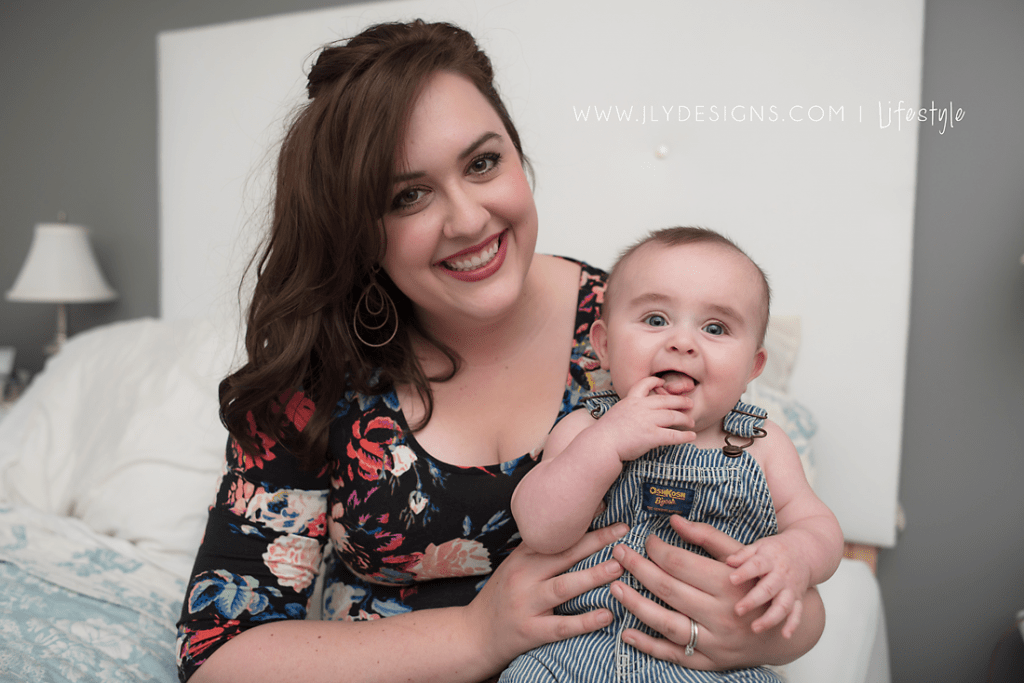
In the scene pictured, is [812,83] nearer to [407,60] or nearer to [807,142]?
[807,142]

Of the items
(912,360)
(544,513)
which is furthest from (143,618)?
(912,360)

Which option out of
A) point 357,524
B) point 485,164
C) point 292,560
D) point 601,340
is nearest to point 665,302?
point 601,340

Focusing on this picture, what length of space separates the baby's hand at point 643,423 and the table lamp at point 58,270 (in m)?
2.72

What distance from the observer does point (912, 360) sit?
5.83 ft

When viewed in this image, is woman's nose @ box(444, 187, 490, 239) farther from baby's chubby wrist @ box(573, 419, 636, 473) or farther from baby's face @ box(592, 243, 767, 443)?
baby's chubby wrist @ box(573, 419, 636, 473)

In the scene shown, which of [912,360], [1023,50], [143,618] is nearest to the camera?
[143,618]

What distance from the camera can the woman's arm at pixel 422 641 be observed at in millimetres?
828

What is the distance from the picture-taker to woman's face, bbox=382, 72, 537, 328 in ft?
2.89

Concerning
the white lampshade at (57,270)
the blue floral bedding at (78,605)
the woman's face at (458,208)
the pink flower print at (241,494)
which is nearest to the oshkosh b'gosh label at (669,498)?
the woman's face at (458,208)

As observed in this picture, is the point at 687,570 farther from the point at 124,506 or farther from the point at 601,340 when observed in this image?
the point at 124,506

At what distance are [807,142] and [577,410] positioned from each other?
48.5 inches

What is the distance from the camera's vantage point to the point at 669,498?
2.62 ft

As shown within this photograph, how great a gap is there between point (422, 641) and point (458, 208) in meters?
0.63

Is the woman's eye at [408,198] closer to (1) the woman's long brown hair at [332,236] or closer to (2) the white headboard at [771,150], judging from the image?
(1) the woman's long brown hair at [332,236]
